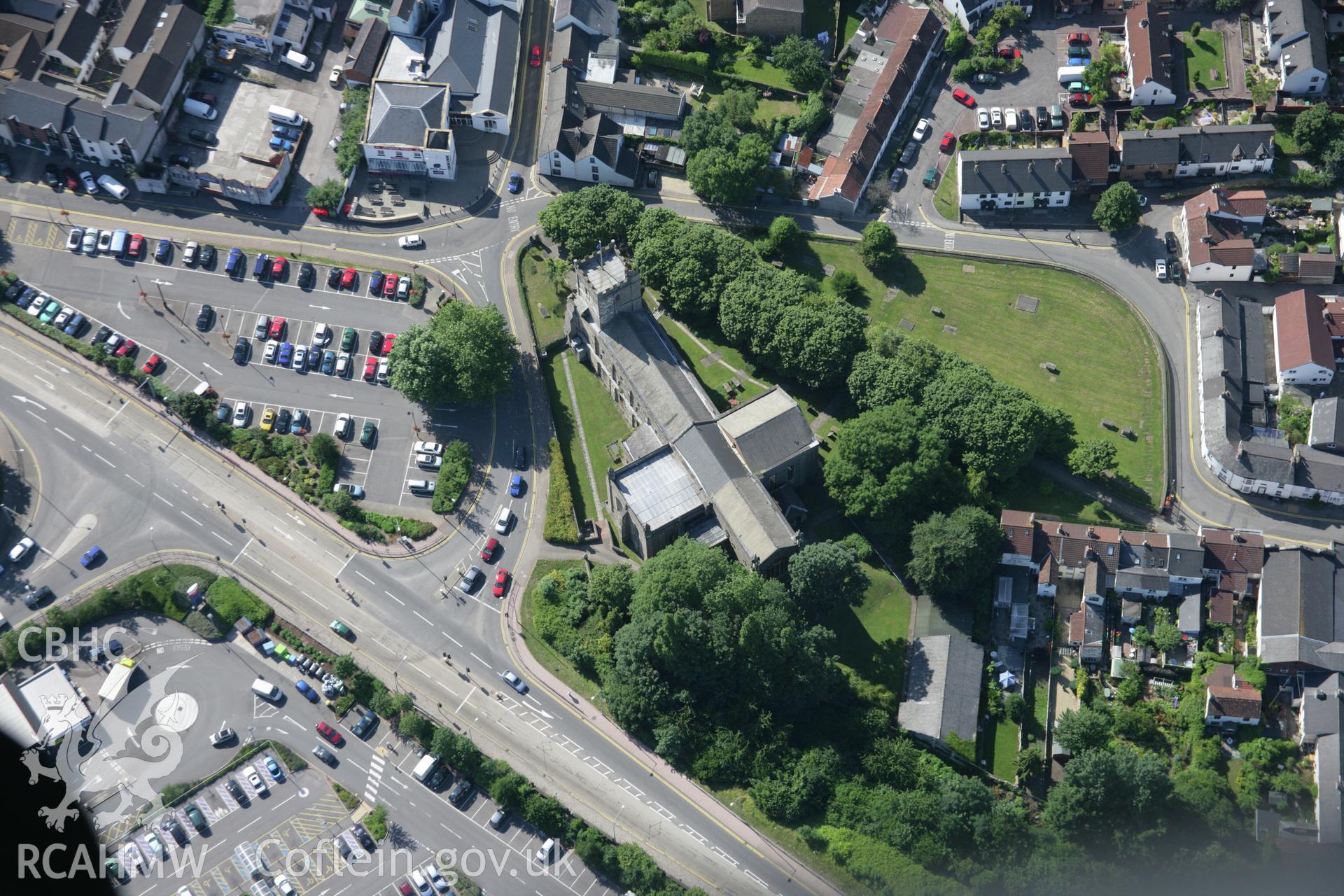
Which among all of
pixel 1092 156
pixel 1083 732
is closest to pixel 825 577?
pixel 1083 732

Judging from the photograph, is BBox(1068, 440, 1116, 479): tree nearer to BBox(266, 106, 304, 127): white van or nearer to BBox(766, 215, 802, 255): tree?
BBox(766, 215, 802, 255): tree

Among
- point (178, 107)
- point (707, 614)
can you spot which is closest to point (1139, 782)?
point (707, 614)

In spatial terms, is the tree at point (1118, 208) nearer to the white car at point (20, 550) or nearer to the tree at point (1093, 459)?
the tree at point (1093, 459)

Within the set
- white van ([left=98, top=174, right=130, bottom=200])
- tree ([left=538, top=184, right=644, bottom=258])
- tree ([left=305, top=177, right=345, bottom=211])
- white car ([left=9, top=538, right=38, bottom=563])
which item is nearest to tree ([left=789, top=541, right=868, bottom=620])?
tree ([left=538, top=184, right=644, bottom=258])

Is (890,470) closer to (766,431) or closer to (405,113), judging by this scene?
(766,431)

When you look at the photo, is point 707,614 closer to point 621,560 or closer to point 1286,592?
point 621,560
